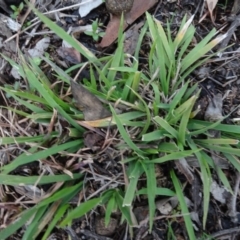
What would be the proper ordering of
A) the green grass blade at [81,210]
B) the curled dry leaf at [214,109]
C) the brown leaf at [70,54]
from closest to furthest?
the green grass blade at [81,210] → the curled dry leaf at [214,109] → the brown leaf at [70,54]

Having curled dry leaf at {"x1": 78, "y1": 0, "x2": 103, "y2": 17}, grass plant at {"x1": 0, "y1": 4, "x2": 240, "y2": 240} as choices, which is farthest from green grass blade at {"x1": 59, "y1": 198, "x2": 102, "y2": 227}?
curled dry leaf at {"x1": 78, "y1": 0, "x2": 103, "y2": 17}

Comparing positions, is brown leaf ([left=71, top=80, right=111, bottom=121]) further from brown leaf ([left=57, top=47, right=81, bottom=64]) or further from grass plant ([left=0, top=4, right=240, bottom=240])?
brown leaf ([left=57, top=47, right=81, bottom=64])

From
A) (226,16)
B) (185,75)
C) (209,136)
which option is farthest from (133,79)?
(226,16)

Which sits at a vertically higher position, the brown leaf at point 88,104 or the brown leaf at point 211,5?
the brown leaf at point 211,5

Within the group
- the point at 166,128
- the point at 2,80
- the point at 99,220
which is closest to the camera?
the point at 166,128

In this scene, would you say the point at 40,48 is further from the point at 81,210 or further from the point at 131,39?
the point at 81,210

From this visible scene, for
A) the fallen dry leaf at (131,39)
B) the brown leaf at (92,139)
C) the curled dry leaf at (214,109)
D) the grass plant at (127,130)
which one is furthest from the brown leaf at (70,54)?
the curled dry leaf at (214,109)

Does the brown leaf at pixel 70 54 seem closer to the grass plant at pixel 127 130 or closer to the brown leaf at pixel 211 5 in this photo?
the grass plant at pixel 127 130

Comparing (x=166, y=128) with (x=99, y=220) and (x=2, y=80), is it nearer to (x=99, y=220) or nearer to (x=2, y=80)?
(x=99, y=220)
